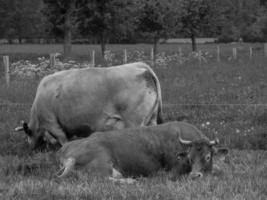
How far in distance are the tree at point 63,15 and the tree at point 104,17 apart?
106cm

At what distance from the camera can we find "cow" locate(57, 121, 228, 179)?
8164 millimetres

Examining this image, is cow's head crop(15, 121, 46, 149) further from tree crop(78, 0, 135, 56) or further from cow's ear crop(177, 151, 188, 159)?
tree crop(78, 0, 135, 56)

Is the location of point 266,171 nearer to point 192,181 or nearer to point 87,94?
point 192,181

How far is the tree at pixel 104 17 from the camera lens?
4209 cm

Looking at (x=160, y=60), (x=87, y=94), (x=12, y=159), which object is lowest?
(x=160, y=60)

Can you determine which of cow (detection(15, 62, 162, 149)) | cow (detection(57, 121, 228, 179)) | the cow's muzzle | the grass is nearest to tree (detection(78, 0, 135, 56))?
cow (detection(15, 62, 162, 149))

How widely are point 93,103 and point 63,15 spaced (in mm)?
31310

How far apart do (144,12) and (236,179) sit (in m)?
37.2

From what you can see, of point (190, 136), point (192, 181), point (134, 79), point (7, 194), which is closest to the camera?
point (7, 194)

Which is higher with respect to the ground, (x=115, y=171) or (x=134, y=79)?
(x=134, y=79)

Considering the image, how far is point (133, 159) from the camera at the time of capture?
8.52 m

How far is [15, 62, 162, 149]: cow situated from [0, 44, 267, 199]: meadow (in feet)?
1.90

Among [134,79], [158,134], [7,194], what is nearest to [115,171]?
[158,134]

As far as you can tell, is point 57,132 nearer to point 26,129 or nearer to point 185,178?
point 26,129
